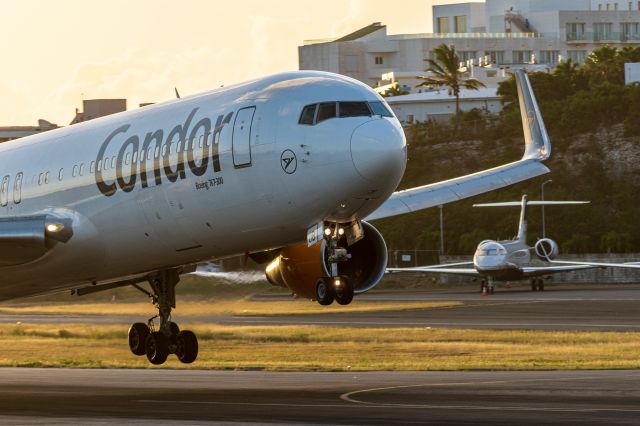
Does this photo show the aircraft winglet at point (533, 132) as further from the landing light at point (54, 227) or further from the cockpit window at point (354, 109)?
the landing light at point (54, 227)

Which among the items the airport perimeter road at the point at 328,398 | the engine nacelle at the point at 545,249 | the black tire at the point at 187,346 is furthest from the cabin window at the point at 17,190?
the engine nacelle at the point at 545,249

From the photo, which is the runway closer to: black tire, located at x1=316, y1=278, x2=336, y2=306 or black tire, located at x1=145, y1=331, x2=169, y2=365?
black tire, located at x1=145, y1=331, x2=169, y2=365

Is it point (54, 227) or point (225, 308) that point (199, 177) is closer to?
point (54, 227)

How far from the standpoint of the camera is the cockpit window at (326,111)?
1252 inches

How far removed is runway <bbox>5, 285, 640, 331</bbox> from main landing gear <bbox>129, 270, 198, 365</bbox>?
112 feet

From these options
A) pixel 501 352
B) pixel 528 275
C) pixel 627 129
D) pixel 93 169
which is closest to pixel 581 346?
pixel 501 352

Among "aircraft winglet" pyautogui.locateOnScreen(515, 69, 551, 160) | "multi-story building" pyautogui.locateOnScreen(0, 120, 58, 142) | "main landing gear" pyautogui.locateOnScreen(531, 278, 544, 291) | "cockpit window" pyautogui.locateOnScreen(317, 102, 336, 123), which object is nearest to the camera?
"cockpit window" pyautogui.locateOnScreen(317, 102, 336, 123)

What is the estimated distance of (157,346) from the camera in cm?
4091

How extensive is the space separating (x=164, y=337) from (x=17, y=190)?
5.67m

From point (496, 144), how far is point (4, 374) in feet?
462

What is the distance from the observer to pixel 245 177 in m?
33.0

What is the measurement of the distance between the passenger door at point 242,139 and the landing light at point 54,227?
6629 millimetres

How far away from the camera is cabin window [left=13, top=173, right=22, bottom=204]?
132 ft

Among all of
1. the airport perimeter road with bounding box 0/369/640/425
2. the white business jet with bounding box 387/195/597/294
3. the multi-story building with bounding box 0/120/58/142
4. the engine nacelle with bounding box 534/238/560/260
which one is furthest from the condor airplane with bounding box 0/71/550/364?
the multi-story building with bounding box 0/120/58/142
